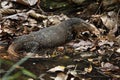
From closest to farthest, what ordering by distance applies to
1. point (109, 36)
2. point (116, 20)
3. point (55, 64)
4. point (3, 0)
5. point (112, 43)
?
point (55, 64) < point (112, 43) < point (109, 36) < point (116, 20) < point (3, 0)

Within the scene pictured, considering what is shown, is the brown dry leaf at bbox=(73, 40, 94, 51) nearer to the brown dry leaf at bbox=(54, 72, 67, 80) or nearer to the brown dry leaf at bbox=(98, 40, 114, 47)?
the brown dry leaf at bbox=(98, 40, 114, 47)

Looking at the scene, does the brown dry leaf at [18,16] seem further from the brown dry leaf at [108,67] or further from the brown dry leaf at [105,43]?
the brown dry leaf at [108,67]

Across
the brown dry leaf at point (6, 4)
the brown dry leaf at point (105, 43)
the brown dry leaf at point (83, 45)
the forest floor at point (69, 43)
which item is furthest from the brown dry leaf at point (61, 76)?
the brown dry leaf at point (6, 4)

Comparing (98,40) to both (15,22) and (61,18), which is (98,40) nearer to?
(61,18)

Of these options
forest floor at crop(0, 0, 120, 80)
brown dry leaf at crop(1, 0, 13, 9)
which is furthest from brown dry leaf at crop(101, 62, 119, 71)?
brown dry leaf at crop(1, 0, 13, 9)

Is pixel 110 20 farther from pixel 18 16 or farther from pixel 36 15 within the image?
pixel 18 16

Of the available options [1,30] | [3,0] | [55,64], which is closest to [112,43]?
[55,64]

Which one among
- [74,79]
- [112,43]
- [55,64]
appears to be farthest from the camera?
[112,43]

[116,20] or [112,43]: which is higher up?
[116,20]
